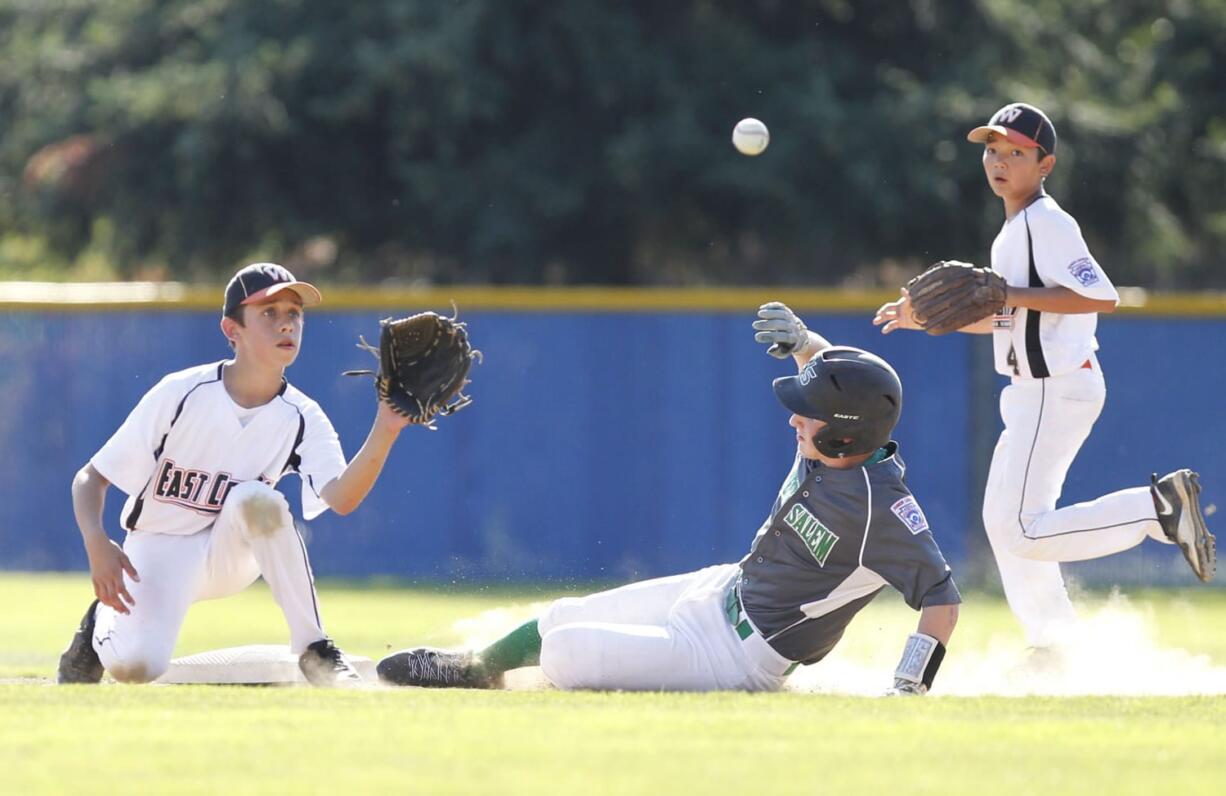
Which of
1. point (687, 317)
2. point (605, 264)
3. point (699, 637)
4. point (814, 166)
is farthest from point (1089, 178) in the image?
point (699, 637)

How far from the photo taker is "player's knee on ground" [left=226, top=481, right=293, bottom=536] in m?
5.91

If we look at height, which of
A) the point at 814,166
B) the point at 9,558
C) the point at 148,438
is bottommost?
the point at 9,558

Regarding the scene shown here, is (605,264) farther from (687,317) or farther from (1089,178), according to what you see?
(687,317)

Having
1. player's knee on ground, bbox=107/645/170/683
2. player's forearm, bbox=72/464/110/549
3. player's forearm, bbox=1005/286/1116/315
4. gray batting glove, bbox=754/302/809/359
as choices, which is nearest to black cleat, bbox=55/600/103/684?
player's knee on ground, bbox=107/645/170/683

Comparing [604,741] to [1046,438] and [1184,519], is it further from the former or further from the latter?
[1184,519]

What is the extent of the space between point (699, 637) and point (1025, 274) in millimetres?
1789

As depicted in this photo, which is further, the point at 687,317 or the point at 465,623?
the point at 687,317

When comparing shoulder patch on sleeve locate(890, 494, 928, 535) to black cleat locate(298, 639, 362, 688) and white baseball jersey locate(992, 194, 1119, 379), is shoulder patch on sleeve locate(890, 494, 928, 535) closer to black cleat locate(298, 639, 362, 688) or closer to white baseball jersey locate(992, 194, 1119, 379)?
white baseball jersey locate(992, 194, 1119, 379)

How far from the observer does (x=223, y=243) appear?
18.2 meters

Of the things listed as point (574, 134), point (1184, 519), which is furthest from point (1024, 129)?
point (574, 134)

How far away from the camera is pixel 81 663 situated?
6105 millimetres

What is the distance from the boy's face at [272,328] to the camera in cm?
629

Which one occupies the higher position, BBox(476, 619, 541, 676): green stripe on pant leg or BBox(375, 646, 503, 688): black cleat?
BBox(476, 619, 541, 676): green stripe on pant leg

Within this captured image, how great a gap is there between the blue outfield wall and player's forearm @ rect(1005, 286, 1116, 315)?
19.1ft
